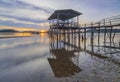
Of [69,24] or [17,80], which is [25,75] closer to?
[17,80]

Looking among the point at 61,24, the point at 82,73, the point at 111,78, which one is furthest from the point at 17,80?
the point at 61,24

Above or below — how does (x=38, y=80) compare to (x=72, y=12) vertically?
below

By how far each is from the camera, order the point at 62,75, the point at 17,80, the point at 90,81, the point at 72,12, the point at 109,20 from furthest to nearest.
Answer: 1. the point at 72,12
2. the point at 109,20
3. the point at 62,75
4. the point at 17,80
5. the point at 90,81

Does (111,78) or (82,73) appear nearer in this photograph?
(111,78)

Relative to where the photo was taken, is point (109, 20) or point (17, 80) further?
point (109, 20)

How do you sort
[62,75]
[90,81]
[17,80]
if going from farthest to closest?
[62,75] → [17,80] → [90,81]

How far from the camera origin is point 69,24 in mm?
27750

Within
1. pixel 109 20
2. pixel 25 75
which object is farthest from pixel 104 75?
pixel 109 20

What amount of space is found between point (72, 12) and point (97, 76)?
19.7 meters

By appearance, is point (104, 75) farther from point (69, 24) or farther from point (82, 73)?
point (69, 24)

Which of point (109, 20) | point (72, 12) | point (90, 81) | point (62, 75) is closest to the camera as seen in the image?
point (90, 81)

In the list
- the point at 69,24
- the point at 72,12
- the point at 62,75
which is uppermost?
the point at 72,12

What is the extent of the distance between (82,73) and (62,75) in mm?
1241

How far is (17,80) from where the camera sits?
8062 millimetres
